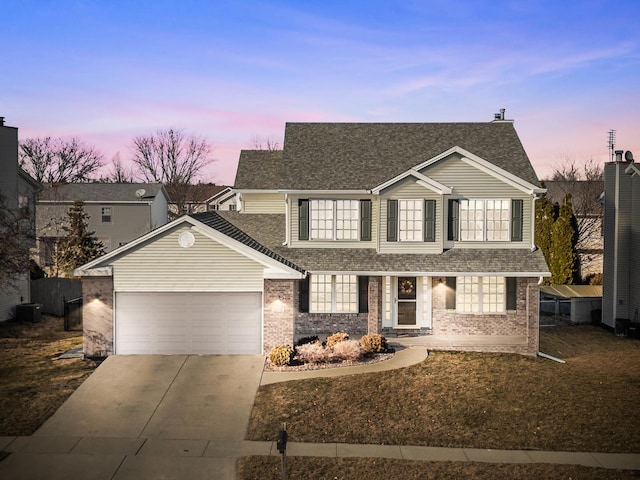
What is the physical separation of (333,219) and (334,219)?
39mm

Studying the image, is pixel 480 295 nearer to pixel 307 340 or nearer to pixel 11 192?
pixel 307 340

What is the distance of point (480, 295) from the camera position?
21.7 metres

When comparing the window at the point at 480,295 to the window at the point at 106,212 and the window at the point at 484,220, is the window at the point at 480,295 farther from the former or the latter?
the window at the point at 106,212

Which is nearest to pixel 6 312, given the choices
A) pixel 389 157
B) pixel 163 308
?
pixel 163 308

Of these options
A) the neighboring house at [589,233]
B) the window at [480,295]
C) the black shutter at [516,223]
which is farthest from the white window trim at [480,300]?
the neighboring house at [589,233]

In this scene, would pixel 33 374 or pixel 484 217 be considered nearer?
pixel 33 374

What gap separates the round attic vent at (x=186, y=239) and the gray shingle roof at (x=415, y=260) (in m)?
3.50

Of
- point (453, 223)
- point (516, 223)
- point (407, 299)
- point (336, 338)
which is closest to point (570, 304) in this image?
point (516, 223)

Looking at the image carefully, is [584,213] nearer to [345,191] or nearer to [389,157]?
[389,157]

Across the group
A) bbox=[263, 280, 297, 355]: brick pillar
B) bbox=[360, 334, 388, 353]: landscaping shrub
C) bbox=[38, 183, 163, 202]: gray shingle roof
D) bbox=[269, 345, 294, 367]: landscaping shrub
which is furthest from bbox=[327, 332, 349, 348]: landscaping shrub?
bbox=[38, 183, 163, 202]: gray shingle roof

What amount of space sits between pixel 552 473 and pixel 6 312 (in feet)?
82.2

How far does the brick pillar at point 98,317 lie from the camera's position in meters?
19.5

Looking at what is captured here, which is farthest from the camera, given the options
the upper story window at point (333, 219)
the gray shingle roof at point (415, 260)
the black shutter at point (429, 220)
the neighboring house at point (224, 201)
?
the neighboring house at point (224, 201)

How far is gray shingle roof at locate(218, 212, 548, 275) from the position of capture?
67.9ft
